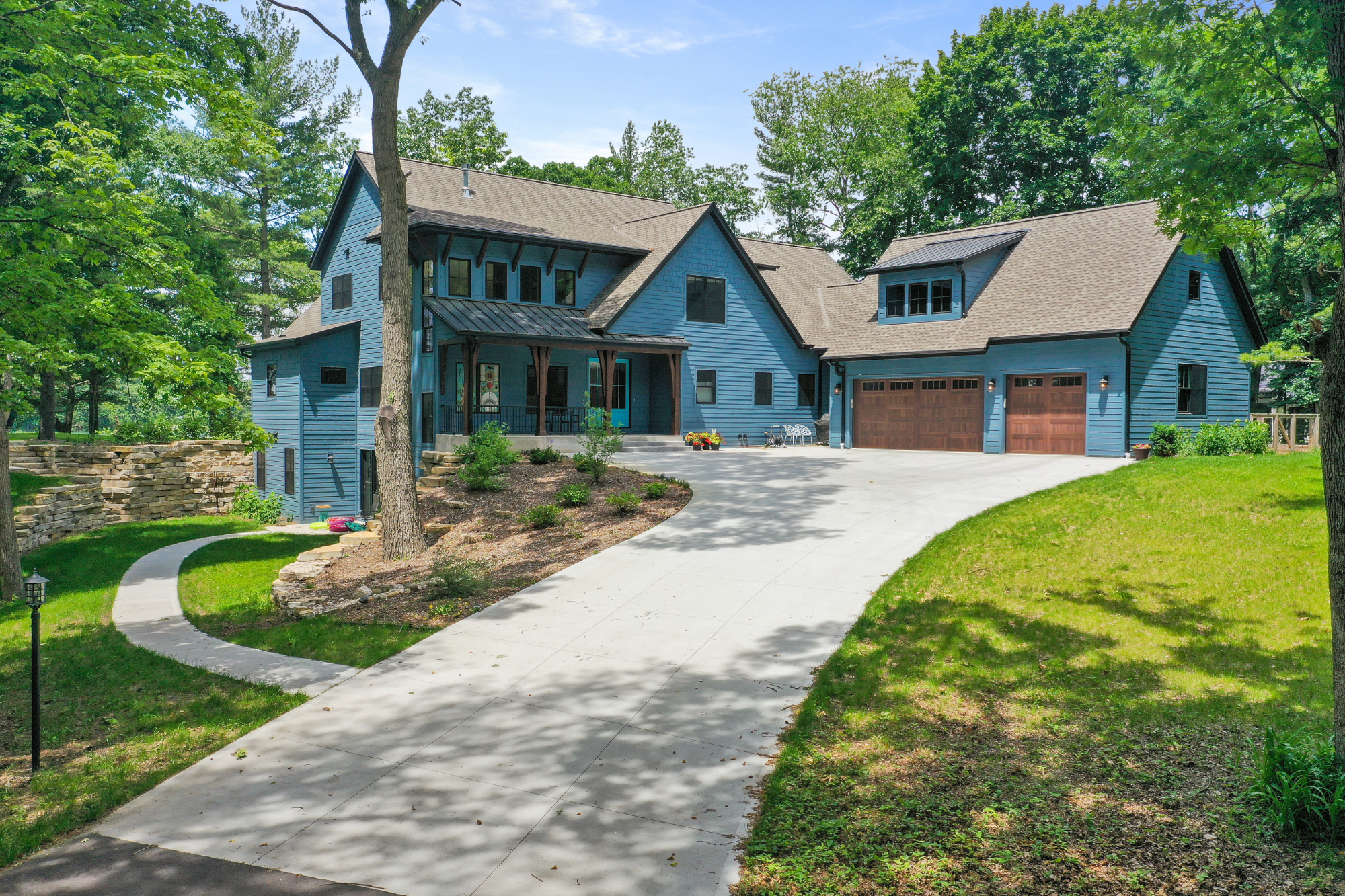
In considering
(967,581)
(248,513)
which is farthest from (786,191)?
(967,581)

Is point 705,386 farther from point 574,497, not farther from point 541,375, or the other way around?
point 574,497

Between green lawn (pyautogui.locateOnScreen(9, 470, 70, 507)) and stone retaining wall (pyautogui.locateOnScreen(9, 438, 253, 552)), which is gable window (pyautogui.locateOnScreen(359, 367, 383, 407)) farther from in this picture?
green lawn (pyautogui.locateOnScreen(9, 470, 70, 507))

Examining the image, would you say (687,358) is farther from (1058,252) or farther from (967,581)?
(967,581)

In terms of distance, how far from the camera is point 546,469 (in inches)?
687

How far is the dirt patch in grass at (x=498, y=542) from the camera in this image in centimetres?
946

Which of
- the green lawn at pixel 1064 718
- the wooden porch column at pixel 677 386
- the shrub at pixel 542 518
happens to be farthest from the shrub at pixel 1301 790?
the wooden porch column at pixel 677 386

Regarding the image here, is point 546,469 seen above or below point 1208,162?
below

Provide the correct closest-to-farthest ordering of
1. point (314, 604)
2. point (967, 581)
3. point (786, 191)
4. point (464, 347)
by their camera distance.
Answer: point (967, 581) → point (314, 604) → point (464, 347) → point (786, 191)

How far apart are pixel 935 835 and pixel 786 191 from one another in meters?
46.1

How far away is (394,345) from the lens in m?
12.4

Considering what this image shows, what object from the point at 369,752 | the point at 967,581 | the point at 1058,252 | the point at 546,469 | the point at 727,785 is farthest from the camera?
the point at 1058,252

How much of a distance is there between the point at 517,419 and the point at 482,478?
8.67m

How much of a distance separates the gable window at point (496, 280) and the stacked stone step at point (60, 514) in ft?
39.7

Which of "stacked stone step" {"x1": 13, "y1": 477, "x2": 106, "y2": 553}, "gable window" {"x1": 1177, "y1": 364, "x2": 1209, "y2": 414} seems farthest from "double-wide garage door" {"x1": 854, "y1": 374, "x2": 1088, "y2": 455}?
"stacked stone step" {"x1": 13, "y1": 477, "x2": 106, "y2": 553}
